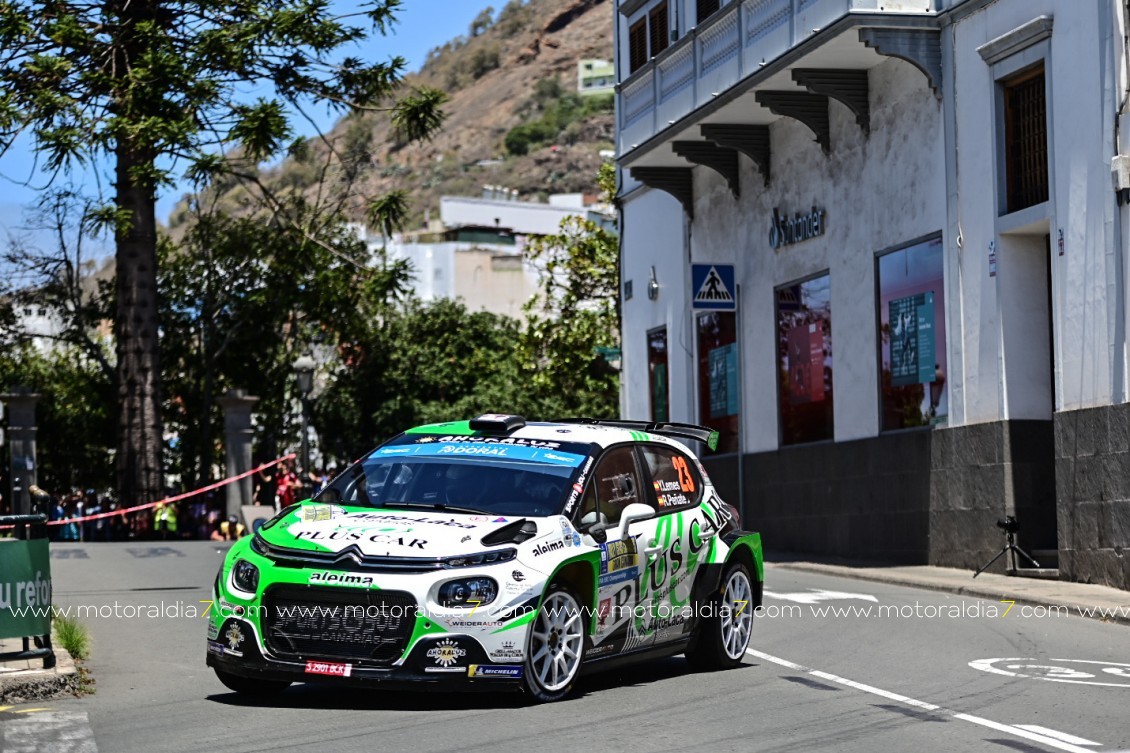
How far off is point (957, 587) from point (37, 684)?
12338mm

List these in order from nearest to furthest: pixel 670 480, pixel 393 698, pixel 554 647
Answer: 1. pixel 554 647
2. pixel 393 698
3. pixel 670 480

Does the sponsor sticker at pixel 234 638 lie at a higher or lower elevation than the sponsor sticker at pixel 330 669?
Answer: higher

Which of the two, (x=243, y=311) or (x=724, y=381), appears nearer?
(x=724, y=381)

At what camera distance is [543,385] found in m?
53.2

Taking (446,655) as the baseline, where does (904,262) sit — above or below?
above

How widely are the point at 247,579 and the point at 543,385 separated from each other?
142ft

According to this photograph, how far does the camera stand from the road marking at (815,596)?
61.6 feet

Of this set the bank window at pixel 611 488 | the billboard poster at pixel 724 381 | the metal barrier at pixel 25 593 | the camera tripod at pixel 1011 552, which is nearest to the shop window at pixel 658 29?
the billboard poster at pixel 724 381

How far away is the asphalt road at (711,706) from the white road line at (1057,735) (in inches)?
0.6

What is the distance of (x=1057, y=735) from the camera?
9.18m

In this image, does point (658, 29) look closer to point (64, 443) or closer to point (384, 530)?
point (384, 530)

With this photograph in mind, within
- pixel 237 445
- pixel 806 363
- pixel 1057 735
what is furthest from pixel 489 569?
pixel 237 445

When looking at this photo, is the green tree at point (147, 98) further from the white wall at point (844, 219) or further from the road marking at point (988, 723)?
the road marking at point (988, 723)

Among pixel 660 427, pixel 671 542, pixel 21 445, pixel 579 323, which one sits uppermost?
pixel 579 323
